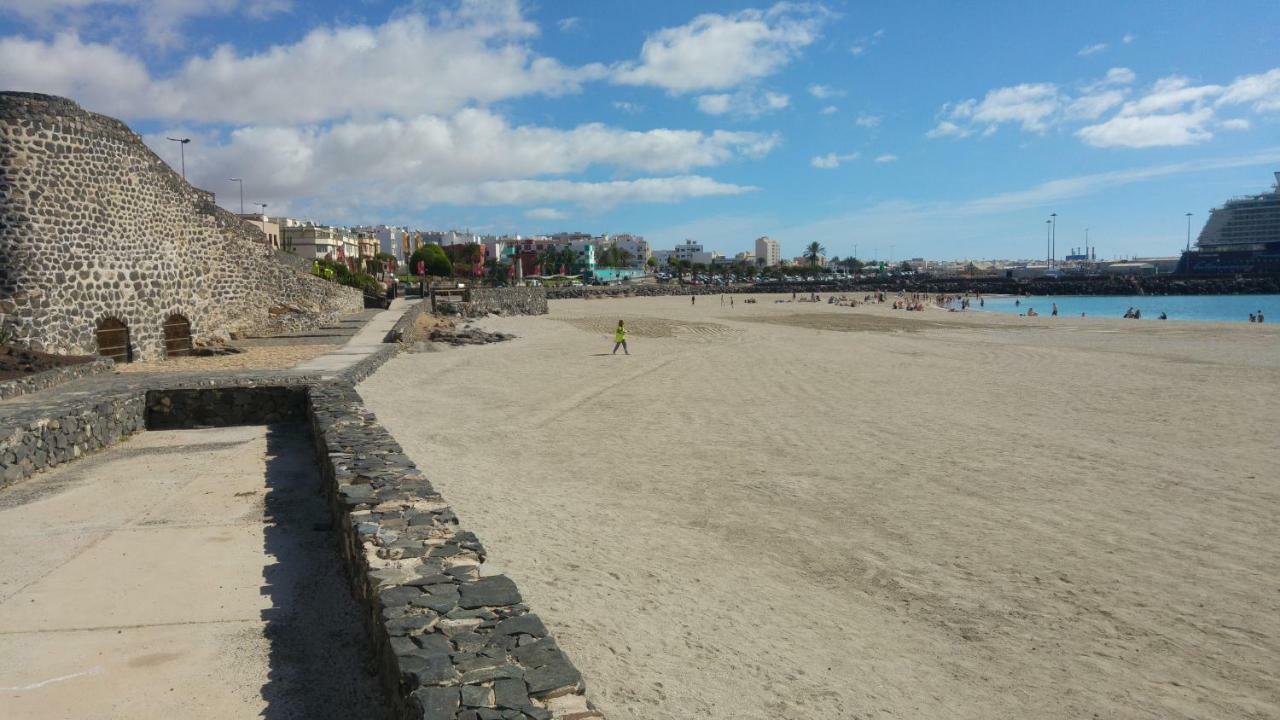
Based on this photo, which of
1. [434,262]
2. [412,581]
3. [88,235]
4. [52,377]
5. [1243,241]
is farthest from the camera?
[1243,241]

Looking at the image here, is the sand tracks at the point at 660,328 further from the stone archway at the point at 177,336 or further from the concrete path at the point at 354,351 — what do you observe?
the stone archway at the point at 177,336

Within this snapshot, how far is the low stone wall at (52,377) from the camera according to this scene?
1186cm

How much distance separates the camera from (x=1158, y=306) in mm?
80062

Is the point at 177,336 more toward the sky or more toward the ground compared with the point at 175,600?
more toward the sky

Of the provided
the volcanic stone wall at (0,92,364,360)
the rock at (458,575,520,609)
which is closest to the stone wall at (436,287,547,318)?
the volcanic stone wall at (0,92,364,360)

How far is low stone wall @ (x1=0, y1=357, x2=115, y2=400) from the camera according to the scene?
11859 mm

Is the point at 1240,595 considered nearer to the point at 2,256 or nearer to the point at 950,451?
the point at 950,451

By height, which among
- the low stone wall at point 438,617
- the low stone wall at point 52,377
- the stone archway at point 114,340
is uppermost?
the stone archway at point 114,340

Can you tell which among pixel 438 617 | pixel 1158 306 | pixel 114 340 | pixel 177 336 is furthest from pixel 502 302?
pixel 1158 306

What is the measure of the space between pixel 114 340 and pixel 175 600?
14.8m

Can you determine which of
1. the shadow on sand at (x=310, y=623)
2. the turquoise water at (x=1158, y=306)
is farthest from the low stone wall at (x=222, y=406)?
the turquoise water at (x=1158, y=306)

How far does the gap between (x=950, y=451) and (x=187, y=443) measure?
1159cm

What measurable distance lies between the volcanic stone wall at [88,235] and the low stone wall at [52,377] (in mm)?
1728

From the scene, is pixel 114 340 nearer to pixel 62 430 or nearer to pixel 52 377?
pixel 52 377
